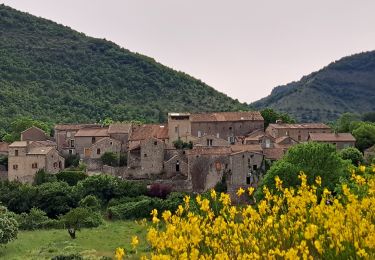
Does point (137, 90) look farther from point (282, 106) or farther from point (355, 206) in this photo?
point (355, 206)

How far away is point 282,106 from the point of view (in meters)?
166

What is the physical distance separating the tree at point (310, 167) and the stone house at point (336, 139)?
511 inches

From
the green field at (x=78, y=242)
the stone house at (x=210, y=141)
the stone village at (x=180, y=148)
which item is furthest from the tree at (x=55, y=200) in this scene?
the stone house at (x=210, y=141)

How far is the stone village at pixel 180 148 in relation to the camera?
5291cm

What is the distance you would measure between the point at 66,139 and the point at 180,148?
39.1 ft

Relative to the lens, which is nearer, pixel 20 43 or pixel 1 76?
pixel 1 76

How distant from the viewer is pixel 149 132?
60906mm

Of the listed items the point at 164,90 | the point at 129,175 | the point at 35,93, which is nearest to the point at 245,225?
the point at 129,175

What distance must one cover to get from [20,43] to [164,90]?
2794 centimetres

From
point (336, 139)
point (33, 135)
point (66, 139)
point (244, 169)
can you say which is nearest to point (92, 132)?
point (66, 139)

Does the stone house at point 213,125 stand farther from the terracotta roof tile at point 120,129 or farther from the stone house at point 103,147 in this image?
the stone house at point 103,147

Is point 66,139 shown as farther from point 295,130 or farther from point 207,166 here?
point 295,130

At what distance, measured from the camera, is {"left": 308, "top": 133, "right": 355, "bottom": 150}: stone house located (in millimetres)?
60188

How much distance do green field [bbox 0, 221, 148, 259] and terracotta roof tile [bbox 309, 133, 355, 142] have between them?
20070 mm
